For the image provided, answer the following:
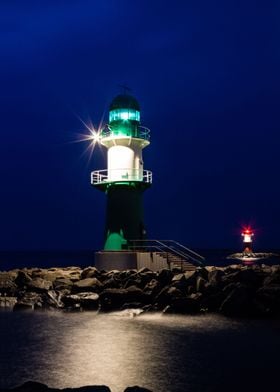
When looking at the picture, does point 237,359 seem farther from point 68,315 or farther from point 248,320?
point 68,315

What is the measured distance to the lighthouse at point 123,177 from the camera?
1057 inches

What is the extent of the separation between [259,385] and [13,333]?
8972mm

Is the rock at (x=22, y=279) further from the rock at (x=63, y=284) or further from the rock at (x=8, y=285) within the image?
the rock at (x=63, y=284)

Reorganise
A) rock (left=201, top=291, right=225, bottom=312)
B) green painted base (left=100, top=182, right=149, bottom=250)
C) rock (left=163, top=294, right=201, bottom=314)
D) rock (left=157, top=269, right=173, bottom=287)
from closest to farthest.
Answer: rock (left=163, top=294, right=201, bottom=314) < rock (left=201, top=291, right=225, bottom=312) < rock (left=157, top=269, right=173, bottom=287) < green painted base (left=100, top=182, right=149, bottom=250)

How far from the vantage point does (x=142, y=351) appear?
14328 mm

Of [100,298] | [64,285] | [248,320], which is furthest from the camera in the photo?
[64,285]

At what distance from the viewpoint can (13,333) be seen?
16891mm

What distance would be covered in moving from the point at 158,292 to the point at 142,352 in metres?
6.57

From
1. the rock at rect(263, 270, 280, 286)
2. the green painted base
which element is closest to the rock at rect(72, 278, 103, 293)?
the green painted base

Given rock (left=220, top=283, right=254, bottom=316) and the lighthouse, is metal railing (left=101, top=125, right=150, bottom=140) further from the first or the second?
rock (left=220, top=283, right=254, bottom=316)

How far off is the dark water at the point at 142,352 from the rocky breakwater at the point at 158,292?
1.08 metres

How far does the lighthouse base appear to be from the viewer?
2497cm

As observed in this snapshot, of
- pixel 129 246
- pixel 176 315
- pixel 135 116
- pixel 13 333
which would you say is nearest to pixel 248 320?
pixel 176 315

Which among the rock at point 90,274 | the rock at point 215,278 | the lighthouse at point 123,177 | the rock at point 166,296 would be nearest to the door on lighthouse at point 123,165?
the lighthouse at point 123,177
